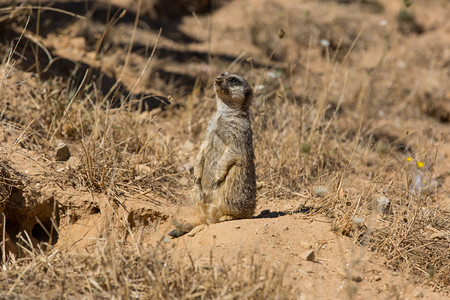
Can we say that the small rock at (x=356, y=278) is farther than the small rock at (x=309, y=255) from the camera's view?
No

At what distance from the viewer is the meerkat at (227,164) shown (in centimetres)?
388

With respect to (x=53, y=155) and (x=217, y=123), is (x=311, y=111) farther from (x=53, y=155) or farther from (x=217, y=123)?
(x=53, y=155)

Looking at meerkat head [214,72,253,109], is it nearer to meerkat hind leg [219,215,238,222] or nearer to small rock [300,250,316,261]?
meerkat hind leg [219,215,238,222]

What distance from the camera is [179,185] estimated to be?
4.78 m

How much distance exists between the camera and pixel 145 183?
4.52 metres

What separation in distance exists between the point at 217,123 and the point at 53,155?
4.90 ft

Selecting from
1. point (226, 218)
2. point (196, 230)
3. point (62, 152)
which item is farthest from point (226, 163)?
point (62, 152)

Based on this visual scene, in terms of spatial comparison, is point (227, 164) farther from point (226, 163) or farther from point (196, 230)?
point (196, 230)

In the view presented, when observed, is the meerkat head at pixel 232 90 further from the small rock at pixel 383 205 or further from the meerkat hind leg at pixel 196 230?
the small rock at pixel 383 205

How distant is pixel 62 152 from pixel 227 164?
1.49m

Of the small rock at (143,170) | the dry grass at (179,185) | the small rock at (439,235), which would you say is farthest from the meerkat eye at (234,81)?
the small rock at (439,235)

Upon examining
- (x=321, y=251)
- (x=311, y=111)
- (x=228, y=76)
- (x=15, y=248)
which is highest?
(x=228, y=76)

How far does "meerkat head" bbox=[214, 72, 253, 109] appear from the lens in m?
3.97

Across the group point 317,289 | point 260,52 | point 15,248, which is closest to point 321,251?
point 317,289
